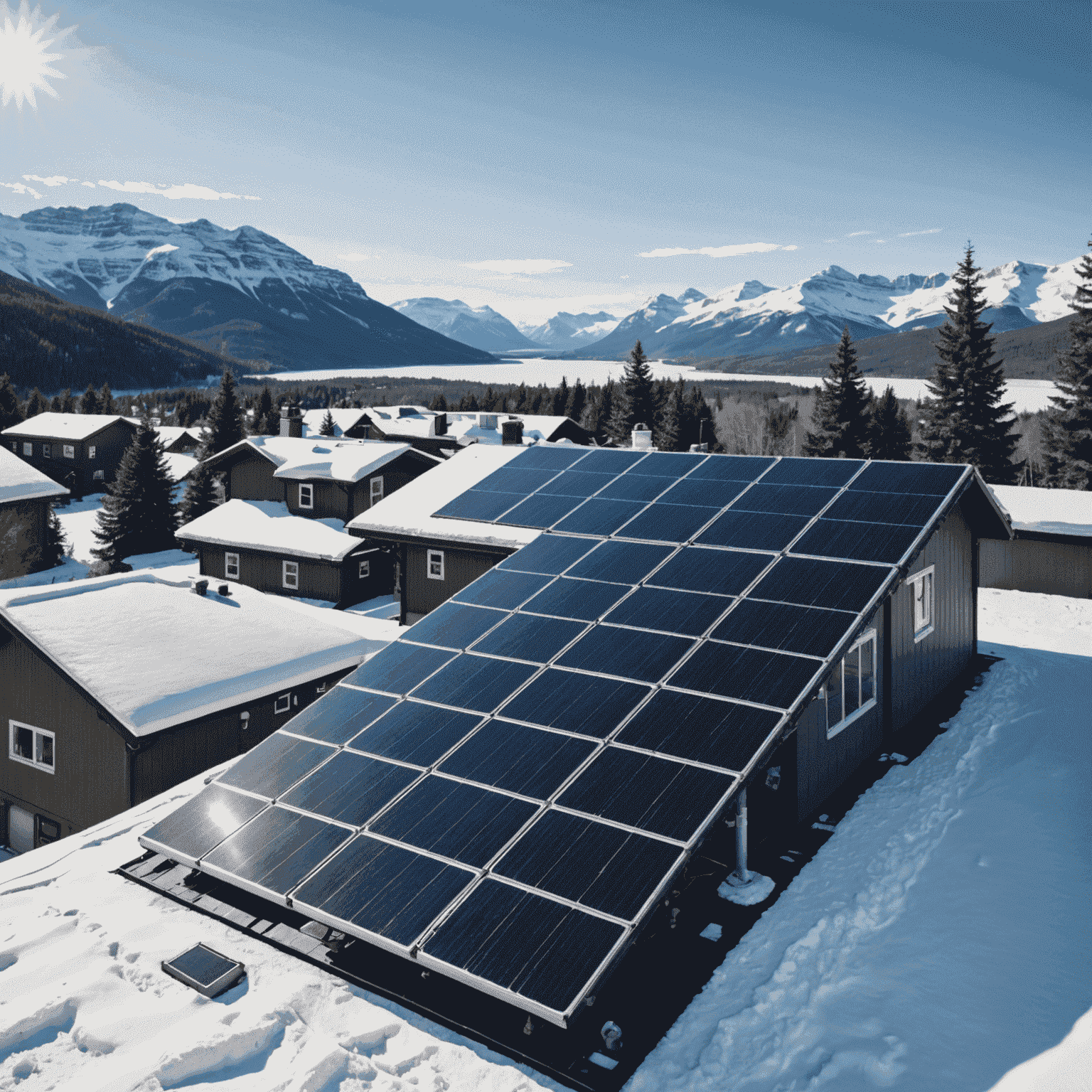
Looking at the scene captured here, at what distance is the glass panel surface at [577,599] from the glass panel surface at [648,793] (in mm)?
2940

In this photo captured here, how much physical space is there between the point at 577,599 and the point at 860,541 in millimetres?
3902

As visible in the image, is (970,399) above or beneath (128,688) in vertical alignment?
above

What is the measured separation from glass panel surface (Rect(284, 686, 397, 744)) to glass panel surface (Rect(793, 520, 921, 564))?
5938 millimetres

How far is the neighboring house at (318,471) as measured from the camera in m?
36.8

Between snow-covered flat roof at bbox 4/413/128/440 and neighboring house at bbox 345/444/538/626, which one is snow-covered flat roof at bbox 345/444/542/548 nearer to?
neighboring house at bbox 345/444/538/626

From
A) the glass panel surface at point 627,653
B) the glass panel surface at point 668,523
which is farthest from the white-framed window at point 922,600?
the glass panel surface at point 627,653

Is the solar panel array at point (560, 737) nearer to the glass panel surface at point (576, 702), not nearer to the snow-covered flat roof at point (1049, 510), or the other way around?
the glass panel surface at point (576, 702)

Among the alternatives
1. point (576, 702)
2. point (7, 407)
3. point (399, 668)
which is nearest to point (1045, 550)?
point (576, 702)

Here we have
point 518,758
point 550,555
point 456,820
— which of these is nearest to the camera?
point 456,820

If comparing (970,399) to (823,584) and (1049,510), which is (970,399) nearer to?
(1049,510)

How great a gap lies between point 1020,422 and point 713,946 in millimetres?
96769

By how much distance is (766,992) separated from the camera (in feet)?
23.7

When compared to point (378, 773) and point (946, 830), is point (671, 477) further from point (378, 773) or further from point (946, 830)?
point (378, 773)

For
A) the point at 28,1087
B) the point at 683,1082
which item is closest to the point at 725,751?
the point at 683,1082
